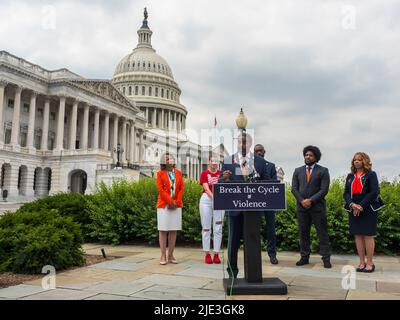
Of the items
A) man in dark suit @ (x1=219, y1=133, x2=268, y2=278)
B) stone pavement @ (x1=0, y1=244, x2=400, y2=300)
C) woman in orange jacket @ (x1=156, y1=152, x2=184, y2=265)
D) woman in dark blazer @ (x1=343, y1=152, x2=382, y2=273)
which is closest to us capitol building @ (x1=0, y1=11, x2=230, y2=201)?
woman in orange jacket @ (x1=156, y1=152, x2=184, y2=265)

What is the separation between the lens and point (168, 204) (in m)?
8.85

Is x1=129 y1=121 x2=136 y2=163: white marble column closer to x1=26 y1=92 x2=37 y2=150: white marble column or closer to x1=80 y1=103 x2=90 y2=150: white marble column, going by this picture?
x1=80 y1=103 x2=90 y2=150: white marble column

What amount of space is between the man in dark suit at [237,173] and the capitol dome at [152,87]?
107 metres

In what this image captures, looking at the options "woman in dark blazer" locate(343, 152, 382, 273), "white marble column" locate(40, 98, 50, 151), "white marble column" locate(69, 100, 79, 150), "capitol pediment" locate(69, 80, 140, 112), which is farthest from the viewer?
"capitol pediment" locate(69, 80, 140, 112)

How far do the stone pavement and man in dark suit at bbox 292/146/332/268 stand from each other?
16.8 inches

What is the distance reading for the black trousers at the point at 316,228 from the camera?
8.57m

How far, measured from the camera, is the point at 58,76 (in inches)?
2328

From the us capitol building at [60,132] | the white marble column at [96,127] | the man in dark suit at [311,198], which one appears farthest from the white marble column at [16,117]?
the man in dark suit at [311,198]

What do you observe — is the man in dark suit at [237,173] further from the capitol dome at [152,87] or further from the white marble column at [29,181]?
the capitol dome at [152,87]

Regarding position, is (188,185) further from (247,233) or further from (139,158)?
(139,158)

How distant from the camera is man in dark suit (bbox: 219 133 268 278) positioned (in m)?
6.83

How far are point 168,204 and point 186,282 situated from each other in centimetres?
240

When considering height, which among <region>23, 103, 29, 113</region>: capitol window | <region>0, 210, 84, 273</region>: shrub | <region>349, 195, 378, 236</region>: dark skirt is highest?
<region>23, 103, 29, 113</region>: capitol window
